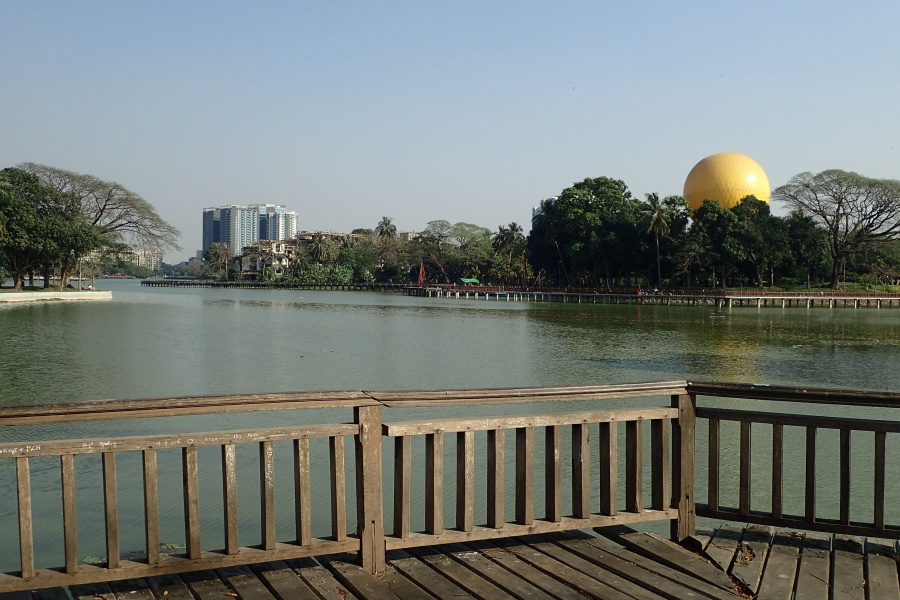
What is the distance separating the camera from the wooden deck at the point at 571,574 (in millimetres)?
3766

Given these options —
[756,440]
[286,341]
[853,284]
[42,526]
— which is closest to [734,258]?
[853,284]

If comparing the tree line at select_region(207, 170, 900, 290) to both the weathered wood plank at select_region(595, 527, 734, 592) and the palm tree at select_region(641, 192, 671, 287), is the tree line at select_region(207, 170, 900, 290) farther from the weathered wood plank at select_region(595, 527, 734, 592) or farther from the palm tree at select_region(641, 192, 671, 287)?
the weathered wood plank at select_region(595, 527, 734, 592)

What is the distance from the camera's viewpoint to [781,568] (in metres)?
4.19

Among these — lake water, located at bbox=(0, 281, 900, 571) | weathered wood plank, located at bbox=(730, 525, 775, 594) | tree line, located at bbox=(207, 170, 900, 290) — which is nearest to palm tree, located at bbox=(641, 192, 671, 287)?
tree line, located at bbox=(207, 170, 900, 290)

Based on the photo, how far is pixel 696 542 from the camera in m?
4.52

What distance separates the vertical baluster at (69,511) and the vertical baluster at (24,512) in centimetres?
14

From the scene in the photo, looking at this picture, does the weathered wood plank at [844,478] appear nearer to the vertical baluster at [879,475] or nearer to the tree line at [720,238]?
the vertical baluster at [879,475]

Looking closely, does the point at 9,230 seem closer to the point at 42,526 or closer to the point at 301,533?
the point at 42,526

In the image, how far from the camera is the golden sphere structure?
80.6m

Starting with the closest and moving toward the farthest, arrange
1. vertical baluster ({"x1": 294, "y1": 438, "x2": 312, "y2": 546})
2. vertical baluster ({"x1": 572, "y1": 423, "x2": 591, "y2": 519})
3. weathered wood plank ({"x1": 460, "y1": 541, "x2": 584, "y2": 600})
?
weathered wood plank ({"x1": 460, "y1": 541, "x2": 584, "y2": 600}) < vertical baluster ({"x1": 294, "y1": 438, "x2": 312, "y2": 546}) < vertical baluster ({"x1": 572, "y1": 423, "x2": 591, "y2": 519})

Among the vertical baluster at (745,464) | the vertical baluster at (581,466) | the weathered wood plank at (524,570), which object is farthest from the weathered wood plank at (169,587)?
the vertical baluster at (745,464)

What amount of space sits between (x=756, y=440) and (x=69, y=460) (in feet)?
35.2

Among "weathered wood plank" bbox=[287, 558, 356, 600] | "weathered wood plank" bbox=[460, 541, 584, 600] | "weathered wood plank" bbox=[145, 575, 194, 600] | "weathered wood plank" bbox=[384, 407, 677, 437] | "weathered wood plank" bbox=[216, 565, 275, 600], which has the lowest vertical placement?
"weathered wood plank" bbox=[460, 541, 584, 600]

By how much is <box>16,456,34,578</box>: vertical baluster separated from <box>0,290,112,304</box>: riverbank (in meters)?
61.1
